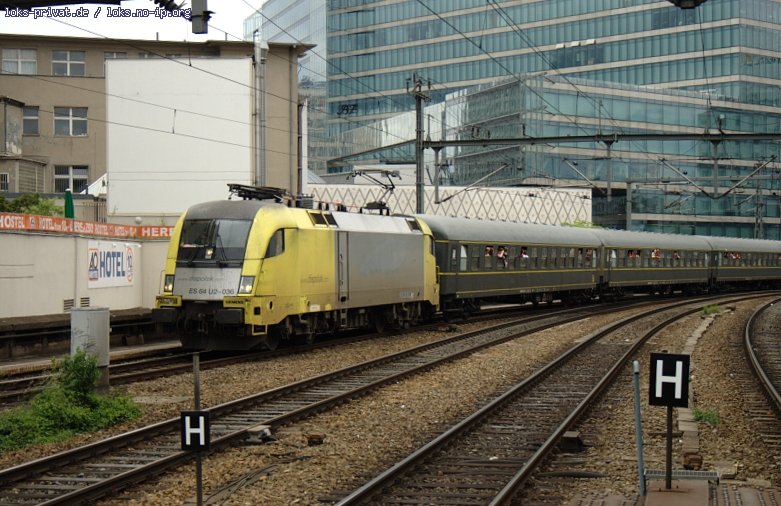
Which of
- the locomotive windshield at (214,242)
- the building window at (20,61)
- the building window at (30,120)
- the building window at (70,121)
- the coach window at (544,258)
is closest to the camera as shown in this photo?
the locomotive windshield at (214,242)

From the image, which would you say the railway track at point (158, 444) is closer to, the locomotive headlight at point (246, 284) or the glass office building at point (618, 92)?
the locomotive headlight at point (246, 284)

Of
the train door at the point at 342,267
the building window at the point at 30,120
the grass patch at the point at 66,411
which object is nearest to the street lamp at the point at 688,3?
the grass patch at the point at 66,411

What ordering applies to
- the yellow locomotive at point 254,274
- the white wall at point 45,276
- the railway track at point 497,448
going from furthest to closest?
the white wall at point 45,276 < the yellow locomotive at point 254,274 < the railway track at point 497,448

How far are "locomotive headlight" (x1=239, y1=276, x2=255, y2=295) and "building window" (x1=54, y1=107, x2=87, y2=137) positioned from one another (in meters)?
36.6

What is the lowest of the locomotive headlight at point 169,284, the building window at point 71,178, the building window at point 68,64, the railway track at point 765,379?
the railway track at point 765,379

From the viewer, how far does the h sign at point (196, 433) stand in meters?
7.33

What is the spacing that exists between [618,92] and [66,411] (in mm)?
75664

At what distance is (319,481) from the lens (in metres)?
9.35

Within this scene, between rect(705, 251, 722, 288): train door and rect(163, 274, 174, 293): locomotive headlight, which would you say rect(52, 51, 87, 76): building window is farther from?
rect(163, 274, 174, 293): locomotive headlight

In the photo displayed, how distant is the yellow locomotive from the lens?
18.9 metres

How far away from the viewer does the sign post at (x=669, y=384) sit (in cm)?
809

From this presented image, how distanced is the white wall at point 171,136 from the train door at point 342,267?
77.8 ft

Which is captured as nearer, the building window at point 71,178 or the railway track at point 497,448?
the railway track at point 497,448

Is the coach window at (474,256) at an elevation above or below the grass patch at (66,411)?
above
